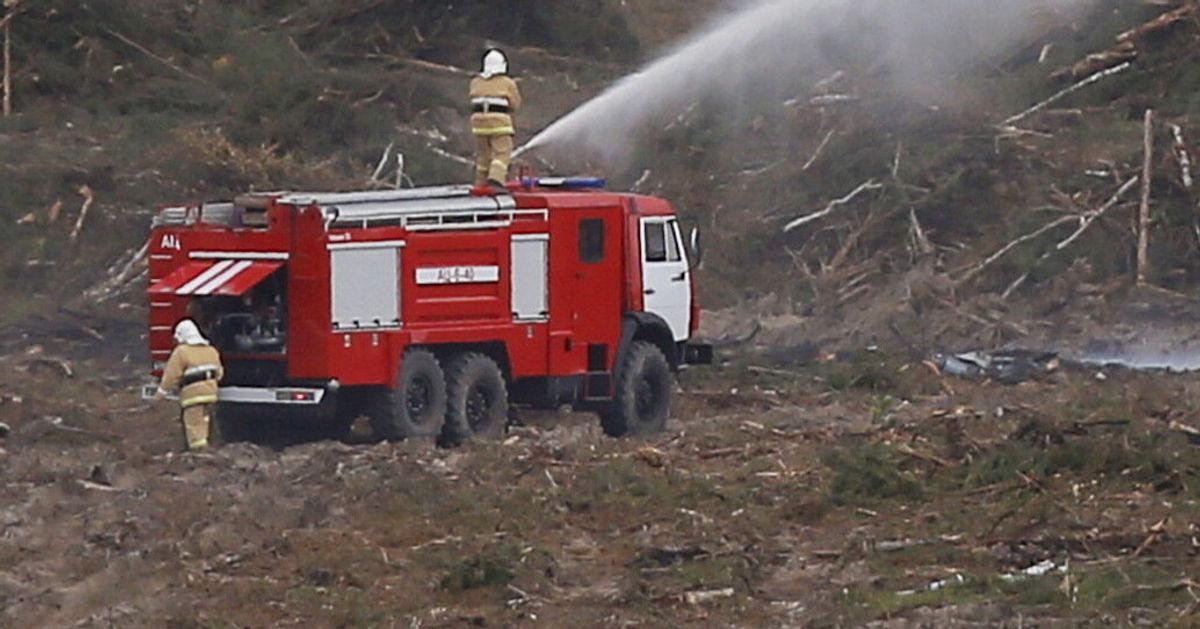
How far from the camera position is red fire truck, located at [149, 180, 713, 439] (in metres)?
19.5

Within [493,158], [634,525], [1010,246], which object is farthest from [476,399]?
[1010,246]

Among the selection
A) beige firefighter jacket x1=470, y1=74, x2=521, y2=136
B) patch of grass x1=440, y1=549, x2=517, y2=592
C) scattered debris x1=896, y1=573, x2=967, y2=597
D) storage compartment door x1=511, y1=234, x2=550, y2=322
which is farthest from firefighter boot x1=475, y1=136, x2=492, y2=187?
scattered debris x1=896, y1=573, x2=967, y2=597

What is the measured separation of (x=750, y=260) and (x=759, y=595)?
19.7m

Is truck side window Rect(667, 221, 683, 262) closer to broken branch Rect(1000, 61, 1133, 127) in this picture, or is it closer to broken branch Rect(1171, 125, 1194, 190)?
broken branch Rect(1171, 125, 1194, 190)

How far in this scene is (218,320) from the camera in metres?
20.1

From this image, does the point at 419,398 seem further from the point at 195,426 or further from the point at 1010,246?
the point at 1010,246

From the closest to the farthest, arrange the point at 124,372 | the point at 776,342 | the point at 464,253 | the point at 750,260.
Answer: the point at 464,253, the point at 124,372, the point at 776,342, the point at 750,260

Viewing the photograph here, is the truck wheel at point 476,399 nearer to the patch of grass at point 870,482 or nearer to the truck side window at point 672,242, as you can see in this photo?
the truck side window at point 672,242

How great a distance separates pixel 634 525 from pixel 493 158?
6.10 m

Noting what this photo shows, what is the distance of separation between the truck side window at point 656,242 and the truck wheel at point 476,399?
2.06 metres

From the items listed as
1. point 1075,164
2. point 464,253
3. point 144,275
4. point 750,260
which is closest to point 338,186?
point 144,275

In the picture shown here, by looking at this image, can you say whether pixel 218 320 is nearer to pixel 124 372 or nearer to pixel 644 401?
pixel 644 401

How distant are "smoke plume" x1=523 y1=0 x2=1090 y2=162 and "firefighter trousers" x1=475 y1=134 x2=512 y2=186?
534 inches

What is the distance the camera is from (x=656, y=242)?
2241 centimetres
